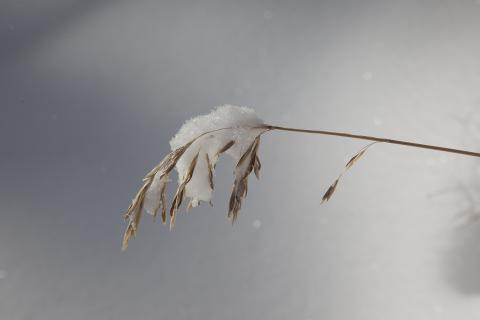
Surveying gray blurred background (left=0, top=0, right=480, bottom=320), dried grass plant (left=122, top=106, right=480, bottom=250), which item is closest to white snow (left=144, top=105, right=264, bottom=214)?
dried grass plant (left=122, top=106, right=480, bottom=250)

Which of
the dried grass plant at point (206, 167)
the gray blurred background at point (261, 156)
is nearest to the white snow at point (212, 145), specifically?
the dried grass plant at point (206, 167)

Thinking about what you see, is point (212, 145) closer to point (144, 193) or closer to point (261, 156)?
point (144, 193)

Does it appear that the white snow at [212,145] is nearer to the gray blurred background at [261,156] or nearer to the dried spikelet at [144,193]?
the dried spikelet at [144,193]

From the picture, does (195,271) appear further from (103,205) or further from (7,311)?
(7,311)

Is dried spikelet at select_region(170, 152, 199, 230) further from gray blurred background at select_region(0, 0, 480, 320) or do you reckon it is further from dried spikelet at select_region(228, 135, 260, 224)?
gray blurred background at select_region(0, 0, 480, 320)

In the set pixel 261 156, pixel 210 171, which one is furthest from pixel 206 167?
pixel 261 156

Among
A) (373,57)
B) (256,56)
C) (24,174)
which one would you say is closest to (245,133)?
(373,57)
